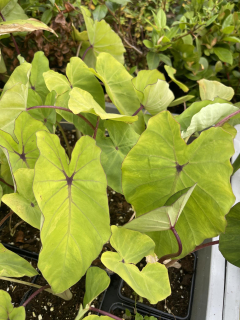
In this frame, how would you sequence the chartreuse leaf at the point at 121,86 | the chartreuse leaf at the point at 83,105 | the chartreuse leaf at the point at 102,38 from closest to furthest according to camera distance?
the chartreuse leaf at the point at 83,105 < the chartreuse leaf at the point at 121,86 < the chartreuse leaf at the point at 102,38

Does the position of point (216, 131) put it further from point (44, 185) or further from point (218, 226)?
point (44, 185)

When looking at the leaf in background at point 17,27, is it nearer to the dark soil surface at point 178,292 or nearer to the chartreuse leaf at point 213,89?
the chartreuse leaf at point 213,89

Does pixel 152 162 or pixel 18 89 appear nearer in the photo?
pixel 152 162

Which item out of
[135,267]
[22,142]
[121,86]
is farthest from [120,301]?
[121,86]

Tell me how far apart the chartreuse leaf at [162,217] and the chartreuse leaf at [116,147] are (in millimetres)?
263

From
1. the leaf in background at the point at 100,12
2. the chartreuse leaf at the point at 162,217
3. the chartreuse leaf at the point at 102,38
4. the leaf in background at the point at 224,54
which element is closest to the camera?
the chartreuse leaf at the point at 162,217

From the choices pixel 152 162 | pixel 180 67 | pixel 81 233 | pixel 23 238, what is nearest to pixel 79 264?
pixel 81 233

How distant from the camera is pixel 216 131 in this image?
0.54 meters

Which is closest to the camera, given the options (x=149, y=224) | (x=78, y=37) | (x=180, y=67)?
Answer: (x=149, y=224)

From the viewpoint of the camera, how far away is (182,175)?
2.00 ft

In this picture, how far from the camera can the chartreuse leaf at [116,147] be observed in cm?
80

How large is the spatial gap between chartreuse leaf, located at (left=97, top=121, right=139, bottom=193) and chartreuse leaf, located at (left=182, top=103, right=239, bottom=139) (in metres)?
Result: 0.19

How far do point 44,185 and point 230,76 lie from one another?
5.06 feet

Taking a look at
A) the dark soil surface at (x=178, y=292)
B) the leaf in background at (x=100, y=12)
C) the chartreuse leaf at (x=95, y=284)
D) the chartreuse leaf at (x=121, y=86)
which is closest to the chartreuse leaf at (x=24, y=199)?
the chartreuse leaf at (x=95, y=284)
